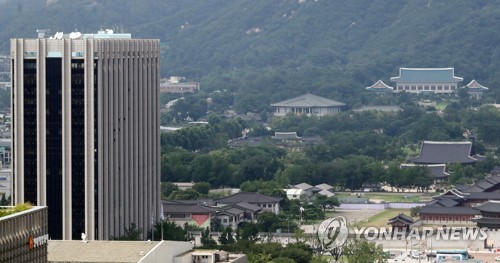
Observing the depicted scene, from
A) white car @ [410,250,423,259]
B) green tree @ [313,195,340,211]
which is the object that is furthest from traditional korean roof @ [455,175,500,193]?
white car @ [410,250,423,259]

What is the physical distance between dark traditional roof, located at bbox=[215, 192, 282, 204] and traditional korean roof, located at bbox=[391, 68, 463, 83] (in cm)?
7317

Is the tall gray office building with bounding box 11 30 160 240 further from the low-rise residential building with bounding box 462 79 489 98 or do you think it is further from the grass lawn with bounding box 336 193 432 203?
the low-rise residential building with bounding box 462 79 489 98

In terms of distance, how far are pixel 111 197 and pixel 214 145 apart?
51.1 meters

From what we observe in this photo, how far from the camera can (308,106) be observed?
135m

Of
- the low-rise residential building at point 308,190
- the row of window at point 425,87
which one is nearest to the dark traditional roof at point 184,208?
the low-rise residential building at point 308,190

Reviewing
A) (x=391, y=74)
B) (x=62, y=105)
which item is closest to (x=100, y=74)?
(x=62, y=105)

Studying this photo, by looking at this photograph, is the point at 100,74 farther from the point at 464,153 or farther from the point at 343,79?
the point at 343,79

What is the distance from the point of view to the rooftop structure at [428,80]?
151 metres

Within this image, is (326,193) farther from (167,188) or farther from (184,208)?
(184,208)

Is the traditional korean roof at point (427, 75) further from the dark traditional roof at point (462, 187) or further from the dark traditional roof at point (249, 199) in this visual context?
the dark traditional roof at point (249, 199)

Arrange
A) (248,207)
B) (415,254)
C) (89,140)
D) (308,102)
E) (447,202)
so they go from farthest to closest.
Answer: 1. (308,102)
2. (447,202)
3. (248,207)
4. (415,254)
5. (89,140)

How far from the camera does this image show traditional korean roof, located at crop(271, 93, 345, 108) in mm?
136250

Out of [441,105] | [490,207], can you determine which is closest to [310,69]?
[441,105]

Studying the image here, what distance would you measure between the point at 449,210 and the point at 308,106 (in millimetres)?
60391
